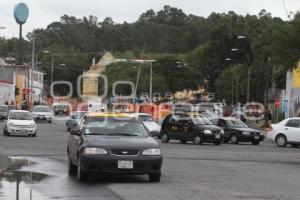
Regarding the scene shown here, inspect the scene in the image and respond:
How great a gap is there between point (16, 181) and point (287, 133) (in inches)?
946

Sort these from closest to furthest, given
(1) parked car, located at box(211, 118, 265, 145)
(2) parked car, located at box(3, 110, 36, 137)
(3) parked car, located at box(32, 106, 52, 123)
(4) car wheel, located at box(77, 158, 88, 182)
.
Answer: (4) car wheel, located at box(77, 158, 88, 182) → (2) parked car, located at box(3, 110, 36, 137) → (1) parked car, located at box(211, 118, 265, 145) → (3) parked car, located at box(32, 106, 52, 123)

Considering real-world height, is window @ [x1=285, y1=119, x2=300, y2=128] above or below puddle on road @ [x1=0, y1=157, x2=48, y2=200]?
above

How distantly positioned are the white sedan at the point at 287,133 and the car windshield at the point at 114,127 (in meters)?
21.5

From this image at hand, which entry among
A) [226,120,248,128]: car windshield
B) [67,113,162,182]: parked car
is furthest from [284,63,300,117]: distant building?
[67,113,162,182]: parked car

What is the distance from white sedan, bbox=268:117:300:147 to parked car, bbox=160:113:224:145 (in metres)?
2.85

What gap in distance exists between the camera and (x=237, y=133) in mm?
40781

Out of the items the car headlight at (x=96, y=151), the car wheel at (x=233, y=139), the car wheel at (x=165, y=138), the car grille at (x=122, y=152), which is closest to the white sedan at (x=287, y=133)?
the car wheel at (x=233, y=139)

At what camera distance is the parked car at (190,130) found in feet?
124

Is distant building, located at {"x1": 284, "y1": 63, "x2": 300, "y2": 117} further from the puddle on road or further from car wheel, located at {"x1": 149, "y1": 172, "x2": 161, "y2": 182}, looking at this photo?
car wheel, located at {"x1": 149, "y1": 172, "x2": 161, "y2": 182}

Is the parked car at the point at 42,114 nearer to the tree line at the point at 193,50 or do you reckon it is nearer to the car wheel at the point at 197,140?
the tree line at the point at 193,50

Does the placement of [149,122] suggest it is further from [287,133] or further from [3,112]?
[3,112]

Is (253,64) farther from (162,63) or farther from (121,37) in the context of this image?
(121,37)

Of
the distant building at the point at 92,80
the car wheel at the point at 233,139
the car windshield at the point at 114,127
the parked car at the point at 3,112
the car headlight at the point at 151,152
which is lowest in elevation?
the car wheel at the point at 233,139

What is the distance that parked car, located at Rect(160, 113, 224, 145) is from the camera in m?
37.8
